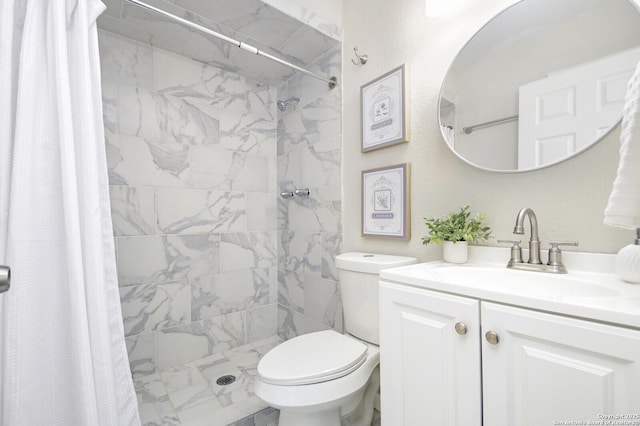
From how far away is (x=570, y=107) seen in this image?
3.04ft

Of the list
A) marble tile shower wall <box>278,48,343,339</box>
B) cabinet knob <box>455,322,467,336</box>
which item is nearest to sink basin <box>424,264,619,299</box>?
cabinet knob <box>455,322,467,336</box>

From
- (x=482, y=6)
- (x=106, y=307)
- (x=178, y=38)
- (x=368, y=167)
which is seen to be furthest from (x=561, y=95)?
(x=178, y=38)

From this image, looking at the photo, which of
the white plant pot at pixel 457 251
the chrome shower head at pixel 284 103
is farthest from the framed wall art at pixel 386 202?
the chrome shower head at pixel 284 103

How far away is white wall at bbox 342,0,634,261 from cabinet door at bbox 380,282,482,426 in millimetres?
471

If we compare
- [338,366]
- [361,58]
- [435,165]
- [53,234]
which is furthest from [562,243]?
[53,234]

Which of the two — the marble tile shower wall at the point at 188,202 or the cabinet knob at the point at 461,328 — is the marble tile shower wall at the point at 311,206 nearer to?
the marble tile shower wall at the point at 188,202

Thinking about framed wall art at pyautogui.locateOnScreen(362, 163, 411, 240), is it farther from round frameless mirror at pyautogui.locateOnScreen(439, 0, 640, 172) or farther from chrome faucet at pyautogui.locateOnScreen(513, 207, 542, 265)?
chrome faucet at pyautogui.locateOnScreen(513, 207, 542, 265)

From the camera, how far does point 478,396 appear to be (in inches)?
28.1

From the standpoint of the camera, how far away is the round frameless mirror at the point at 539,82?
87cm

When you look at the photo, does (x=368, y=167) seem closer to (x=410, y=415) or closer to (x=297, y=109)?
(x=297, y=109)

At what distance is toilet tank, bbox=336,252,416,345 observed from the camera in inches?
49.3

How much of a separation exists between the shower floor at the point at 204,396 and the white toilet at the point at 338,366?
0.34m

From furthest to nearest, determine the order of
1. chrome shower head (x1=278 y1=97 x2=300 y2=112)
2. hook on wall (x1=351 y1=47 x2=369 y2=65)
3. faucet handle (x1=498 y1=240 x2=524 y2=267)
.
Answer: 1. chrome shower head (x1=278 y1=97 x2=300 y2=112)
2. hook on wall (x1=351 y1=47 x2=369 y2=65)
3. faucet handle (x1=498 y1=240 x2=524 y2=267)

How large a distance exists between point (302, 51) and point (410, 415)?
2.00 meters
